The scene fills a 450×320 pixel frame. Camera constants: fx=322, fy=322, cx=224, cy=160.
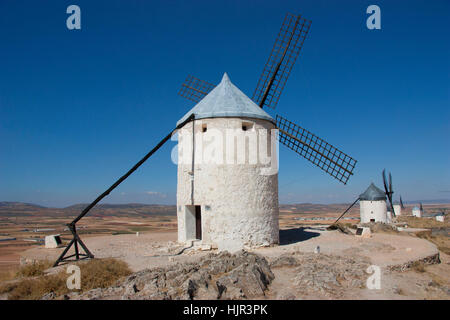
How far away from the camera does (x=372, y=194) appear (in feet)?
90.2


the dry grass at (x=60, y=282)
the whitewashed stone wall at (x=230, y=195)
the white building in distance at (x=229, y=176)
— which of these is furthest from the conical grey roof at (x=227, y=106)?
the dry grass at (x=60, y=282)

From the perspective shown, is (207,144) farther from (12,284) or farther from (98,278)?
(12,284)

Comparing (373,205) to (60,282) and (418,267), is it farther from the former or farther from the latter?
(60,282)

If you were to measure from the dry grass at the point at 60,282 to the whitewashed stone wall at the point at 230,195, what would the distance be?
3.83 metres

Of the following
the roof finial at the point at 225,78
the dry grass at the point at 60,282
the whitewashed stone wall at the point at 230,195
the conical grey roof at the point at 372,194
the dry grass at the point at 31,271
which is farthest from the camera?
the conical grey roof at the point at 372,194

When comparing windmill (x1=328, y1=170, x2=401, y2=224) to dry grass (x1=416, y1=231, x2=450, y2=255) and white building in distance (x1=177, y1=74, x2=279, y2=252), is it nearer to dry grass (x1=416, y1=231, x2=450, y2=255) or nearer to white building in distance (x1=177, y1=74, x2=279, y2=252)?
dry grass (x1=416, y1=231, x2=450, y2=255)

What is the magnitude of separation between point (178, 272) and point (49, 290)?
8.82ft

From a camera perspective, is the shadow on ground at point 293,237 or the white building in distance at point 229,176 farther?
the shadow on ground at point 293,237

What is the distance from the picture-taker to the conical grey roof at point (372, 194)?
27.2 m

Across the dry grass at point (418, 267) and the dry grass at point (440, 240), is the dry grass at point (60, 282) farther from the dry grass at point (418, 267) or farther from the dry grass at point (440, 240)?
the dry grass at point (440, 240)

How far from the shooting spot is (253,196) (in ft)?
37.3

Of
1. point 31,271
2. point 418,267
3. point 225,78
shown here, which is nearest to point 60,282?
point 31,271

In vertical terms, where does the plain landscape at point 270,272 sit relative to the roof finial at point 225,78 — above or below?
below
